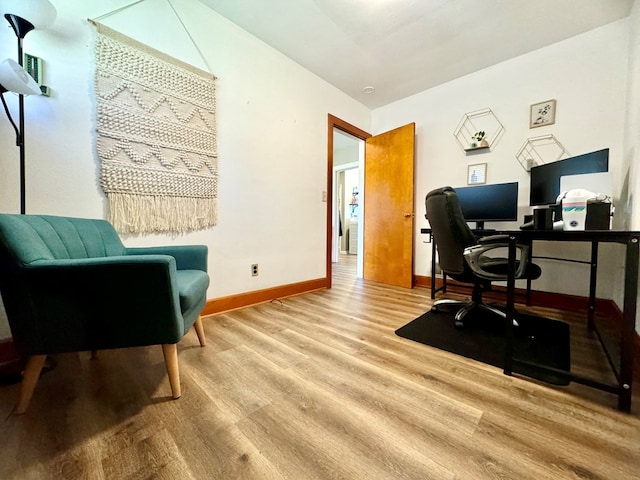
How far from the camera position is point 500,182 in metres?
2.52

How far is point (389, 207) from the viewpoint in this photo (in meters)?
3.14

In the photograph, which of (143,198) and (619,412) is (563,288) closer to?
(619,412)

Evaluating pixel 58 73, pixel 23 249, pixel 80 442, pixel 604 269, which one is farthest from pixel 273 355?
pixel 604 269

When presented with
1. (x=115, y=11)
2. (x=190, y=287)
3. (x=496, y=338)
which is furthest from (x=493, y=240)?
(x=115, y=11)

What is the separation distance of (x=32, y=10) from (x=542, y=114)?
3.58m

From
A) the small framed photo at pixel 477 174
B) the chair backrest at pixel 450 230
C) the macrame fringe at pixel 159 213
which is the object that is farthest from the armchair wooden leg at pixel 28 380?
the small framed photo at pixel 477 174

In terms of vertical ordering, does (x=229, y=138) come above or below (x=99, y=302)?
above

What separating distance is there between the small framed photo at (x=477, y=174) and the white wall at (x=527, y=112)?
0.15 feet

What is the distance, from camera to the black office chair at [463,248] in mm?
1528

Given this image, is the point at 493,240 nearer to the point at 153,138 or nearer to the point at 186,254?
the point at 186,254

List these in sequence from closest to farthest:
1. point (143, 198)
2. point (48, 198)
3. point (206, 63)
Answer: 1. point (48, 198)
2. point (143, 198)
3. point (206, 63)

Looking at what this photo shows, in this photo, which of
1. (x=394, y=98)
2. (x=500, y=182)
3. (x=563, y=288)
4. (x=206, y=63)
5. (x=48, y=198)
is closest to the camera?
(x=48, y=198)

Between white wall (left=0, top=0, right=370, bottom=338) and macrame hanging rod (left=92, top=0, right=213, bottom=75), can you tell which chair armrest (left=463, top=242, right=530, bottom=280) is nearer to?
white wall (left=0, top=0, right=370, bottom=338)

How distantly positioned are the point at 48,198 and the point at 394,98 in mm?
3465
